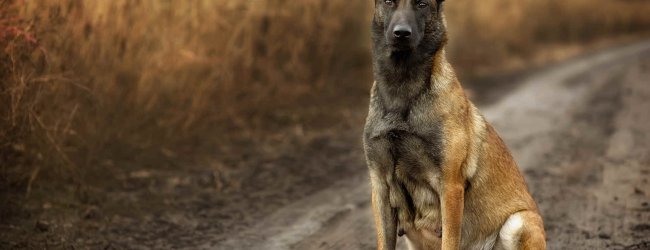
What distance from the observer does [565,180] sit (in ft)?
22.0

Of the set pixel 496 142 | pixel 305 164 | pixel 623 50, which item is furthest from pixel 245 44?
pixel 623 50

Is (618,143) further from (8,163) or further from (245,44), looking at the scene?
(8,163)

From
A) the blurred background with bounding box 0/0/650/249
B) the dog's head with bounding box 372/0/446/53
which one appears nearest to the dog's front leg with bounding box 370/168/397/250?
the dog's head with bounding box 372/0/446/53

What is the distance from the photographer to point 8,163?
556cm

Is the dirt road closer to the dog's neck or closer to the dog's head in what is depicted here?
the dog's neck

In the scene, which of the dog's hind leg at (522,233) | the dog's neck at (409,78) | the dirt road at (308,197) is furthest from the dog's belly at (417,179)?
the dirt road at (308,197)

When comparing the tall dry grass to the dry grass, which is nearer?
the dry grass

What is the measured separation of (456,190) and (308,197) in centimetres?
260

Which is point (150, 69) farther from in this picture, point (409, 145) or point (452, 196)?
point (452, 196)

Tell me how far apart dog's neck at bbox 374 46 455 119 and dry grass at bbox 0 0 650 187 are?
236cm

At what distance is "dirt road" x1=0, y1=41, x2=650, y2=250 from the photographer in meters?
5.16

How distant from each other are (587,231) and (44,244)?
3.62 metres

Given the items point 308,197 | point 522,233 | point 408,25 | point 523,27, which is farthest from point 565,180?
point 523,27

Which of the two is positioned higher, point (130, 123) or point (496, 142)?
point (130, 123)
